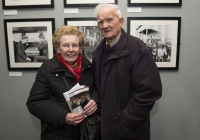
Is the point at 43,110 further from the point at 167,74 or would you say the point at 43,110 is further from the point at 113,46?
the point at 167,74

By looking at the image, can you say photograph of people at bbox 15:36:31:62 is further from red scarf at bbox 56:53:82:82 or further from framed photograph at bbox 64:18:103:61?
red scarf at bbox 56:53:82:82

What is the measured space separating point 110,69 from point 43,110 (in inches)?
23.1

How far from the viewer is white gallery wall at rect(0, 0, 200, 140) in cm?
190

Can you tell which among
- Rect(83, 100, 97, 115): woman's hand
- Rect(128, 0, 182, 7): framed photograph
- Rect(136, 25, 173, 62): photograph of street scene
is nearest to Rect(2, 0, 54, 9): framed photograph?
Rect(128, 0, 182, 7): framed photograph

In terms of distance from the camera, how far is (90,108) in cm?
135

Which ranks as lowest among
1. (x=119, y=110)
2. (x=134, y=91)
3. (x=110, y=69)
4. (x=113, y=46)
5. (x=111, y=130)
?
(x=111, y=130)

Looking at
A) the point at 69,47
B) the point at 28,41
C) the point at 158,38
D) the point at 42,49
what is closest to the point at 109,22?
the point at 69,47

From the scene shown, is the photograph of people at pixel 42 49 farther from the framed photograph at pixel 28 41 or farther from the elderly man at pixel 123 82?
the elderly man at pixel 123 82

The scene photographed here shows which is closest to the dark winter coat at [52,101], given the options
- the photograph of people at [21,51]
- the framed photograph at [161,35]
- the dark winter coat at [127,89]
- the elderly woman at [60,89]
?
the elderly woman at [60,89]

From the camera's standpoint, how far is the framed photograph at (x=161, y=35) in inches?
74.2

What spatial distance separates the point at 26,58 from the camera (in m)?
1.99

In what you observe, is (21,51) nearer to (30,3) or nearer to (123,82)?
(30,3)

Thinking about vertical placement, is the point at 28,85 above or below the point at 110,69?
below

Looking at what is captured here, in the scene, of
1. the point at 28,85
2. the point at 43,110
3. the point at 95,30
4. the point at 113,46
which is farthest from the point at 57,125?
the point at 95,30
